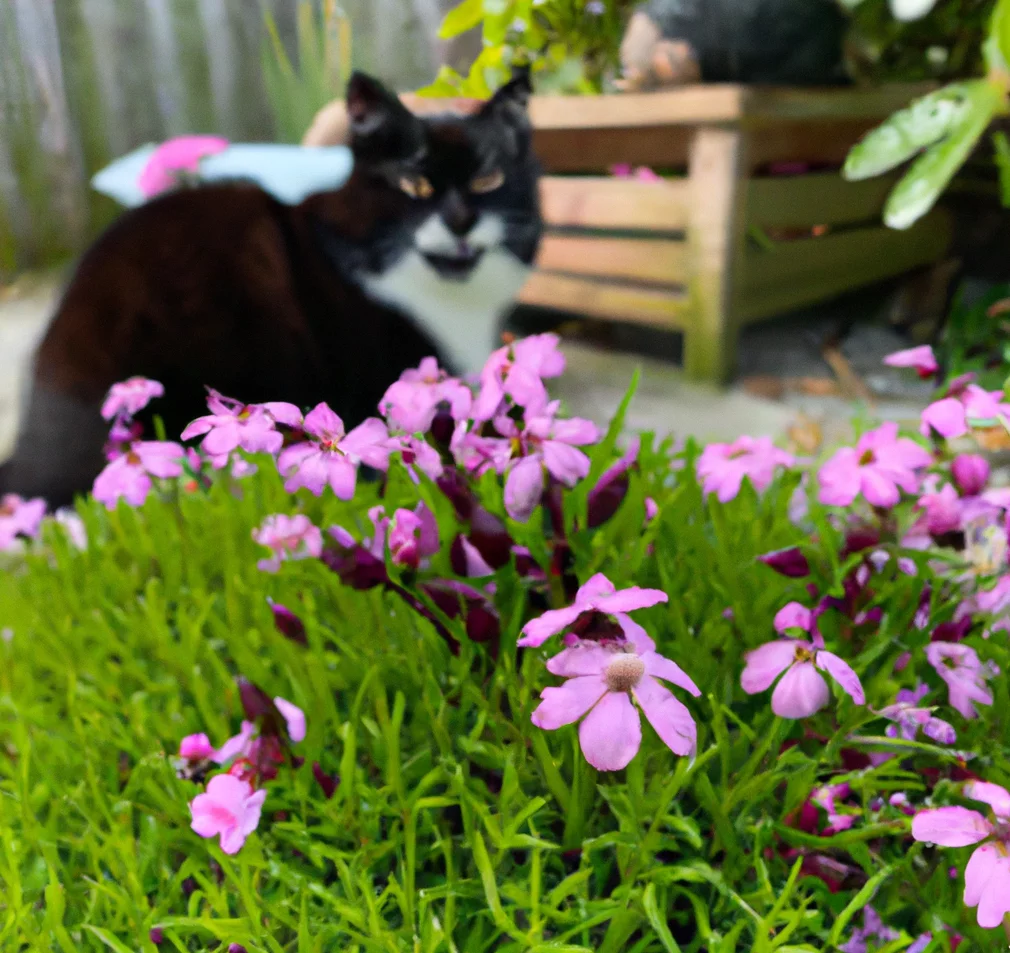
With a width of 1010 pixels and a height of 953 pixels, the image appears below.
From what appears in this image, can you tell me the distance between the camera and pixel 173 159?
1.37 metres

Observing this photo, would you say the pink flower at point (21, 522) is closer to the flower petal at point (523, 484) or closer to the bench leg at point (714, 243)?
the flower petal at point (523, 484)

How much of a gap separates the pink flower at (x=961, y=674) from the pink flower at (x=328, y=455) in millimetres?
416

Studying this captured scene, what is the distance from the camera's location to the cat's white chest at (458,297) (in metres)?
1.36

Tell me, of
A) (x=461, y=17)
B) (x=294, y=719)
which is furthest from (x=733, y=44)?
(x=294, y=719)

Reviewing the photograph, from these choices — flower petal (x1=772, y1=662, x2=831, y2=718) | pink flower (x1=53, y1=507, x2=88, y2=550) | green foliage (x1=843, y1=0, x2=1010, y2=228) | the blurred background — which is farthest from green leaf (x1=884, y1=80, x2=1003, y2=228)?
pink flower (x1=53, y1=507, x2=88, y2=550)

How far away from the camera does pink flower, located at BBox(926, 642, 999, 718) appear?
0.59 meters

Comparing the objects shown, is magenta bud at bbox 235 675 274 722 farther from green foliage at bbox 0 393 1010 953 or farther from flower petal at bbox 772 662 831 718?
flower petal at bbox 772 662 831 718

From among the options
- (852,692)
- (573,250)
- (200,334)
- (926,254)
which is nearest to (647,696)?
(852,692)

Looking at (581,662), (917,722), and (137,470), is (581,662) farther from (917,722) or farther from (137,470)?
(137,470)

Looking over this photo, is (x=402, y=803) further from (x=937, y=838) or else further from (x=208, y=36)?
(x=208, y=36)

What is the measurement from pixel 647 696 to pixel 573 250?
1776 millimetres

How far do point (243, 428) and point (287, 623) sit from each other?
29 centimetres

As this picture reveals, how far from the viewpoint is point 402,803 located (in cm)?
56

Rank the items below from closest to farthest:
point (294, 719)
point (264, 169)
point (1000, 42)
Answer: point (294, 719) < point (1000, 42) < point (264, 169)
